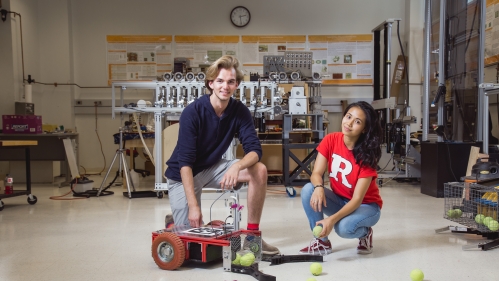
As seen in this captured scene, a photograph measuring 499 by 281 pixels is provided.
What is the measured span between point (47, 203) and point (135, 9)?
13.8 feet

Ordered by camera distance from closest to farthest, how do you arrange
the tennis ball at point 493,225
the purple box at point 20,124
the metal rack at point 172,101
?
the tennis ball at point 493,225, the metal rack at point 172,101, the purple box at point 20,124

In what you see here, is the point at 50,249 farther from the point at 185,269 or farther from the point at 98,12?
the point at 98,12

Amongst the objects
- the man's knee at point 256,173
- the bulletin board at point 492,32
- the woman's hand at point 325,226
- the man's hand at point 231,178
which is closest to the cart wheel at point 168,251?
the man's hand at point 231,178

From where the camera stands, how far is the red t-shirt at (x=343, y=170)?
7.77 ft

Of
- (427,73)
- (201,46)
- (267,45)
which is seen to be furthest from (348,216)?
(201,46)

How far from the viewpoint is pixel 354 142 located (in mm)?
2410

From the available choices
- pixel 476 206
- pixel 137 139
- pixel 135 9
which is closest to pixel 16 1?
pixel 135 9

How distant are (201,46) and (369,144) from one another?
18.8ft

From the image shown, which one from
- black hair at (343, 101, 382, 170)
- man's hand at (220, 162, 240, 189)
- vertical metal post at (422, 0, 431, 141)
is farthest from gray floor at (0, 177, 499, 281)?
vertical metal post at (422, 0, 431, 141)

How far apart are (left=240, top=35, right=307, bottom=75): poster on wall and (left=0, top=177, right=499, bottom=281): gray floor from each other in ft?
12.6

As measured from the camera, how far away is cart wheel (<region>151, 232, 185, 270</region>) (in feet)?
6.98

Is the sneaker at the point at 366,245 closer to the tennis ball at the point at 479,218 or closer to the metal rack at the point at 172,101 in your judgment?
the tennis ball at the point at 479,218

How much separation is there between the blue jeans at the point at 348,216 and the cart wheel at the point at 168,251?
72 cm

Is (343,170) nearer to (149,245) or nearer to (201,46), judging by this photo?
(149,245)
